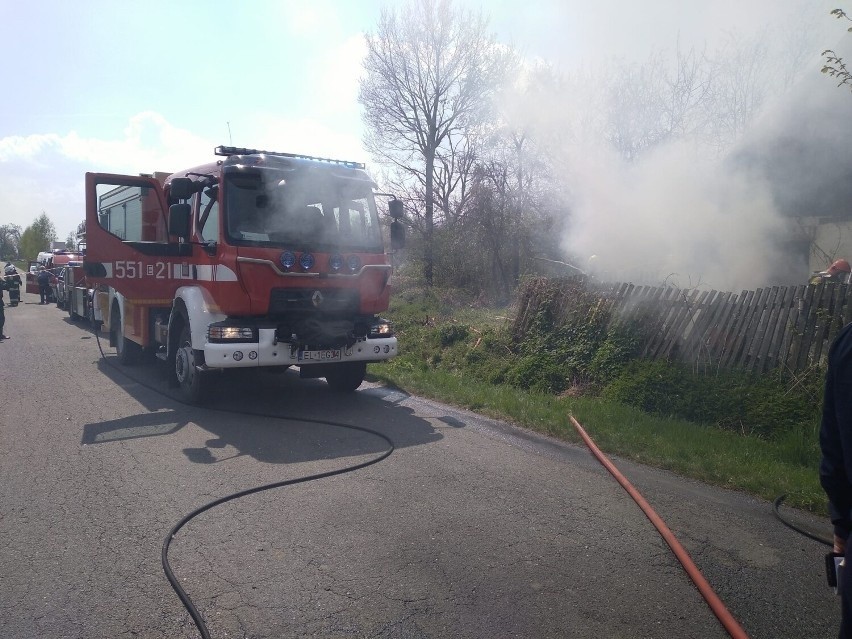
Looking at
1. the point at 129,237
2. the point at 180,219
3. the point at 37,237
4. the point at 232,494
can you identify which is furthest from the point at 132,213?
the point at 37,237

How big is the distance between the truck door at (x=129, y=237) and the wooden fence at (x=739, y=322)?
6529mm

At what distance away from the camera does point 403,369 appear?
37.3 feet

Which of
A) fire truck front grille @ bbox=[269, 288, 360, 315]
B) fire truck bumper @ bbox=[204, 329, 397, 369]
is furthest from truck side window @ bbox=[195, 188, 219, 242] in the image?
fire truck bumper @ bbox=[204, 329, 397, 369]

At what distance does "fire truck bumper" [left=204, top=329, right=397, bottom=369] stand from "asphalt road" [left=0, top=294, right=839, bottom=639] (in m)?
0.74

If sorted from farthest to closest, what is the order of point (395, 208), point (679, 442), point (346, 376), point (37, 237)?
point (37, 237) < point (346, 376) < point (395, 208) < point (679, 442)

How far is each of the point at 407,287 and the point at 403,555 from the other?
15617 mm

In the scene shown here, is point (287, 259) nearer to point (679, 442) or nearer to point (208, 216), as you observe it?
point (208, 216)

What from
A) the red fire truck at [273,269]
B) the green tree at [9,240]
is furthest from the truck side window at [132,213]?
the green tree at [9,240]

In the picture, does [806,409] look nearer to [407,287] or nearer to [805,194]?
[805,194]

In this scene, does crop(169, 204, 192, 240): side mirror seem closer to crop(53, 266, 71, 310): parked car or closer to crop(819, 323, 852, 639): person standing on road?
crop(819, 323, 852, 639): person standing on road

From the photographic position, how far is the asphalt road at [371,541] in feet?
11.2

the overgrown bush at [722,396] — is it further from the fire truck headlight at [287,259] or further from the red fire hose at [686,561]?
the fire truck headlight at [287,259]

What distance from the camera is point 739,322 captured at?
823 centimetres

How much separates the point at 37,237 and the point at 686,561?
9203 cm
